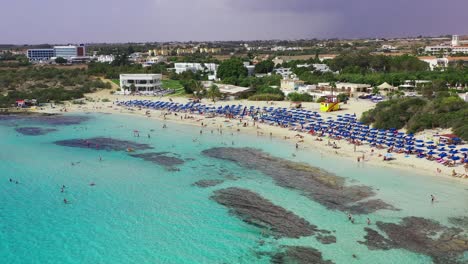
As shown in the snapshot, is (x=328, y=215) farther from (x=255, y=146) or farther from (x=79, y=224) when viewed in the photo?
(x=255, y=146)

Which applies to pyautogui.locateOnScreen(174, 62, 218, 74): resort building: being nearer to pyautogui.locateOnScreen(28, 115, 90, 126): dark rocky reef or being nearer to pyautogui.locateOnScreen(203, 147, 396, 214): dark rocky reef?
pyautogui.locateOnScreen(28, 115, 90, 126): dark rocky reef

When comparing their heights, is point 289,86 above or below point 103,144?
above

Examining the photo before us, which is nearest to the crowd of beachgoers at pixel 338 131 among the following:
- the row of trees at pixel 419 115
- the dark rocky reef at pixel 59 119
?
the row of trees at pixel 419 115

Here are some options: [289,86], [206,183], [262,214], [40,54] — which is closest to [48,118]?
[289,86]

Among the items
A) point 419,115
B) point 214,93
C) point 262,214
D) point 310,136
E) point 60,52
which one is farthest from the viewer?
point 60,52

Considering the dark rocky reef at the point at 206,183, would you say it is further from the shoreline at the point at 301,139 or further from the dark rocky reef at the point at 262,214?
the shoreline at the point at 301,139

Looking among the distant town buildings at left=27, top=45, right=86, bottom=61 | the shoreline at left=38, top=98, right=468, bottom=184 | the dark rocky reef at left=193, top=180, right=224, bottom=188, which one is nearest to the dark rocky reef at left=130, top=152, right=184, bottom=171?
the dark rocky reef at left=193, top=180, right=224, bottom=188

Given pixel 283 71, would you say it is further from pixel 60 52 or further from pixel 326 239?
pixel 60 52
